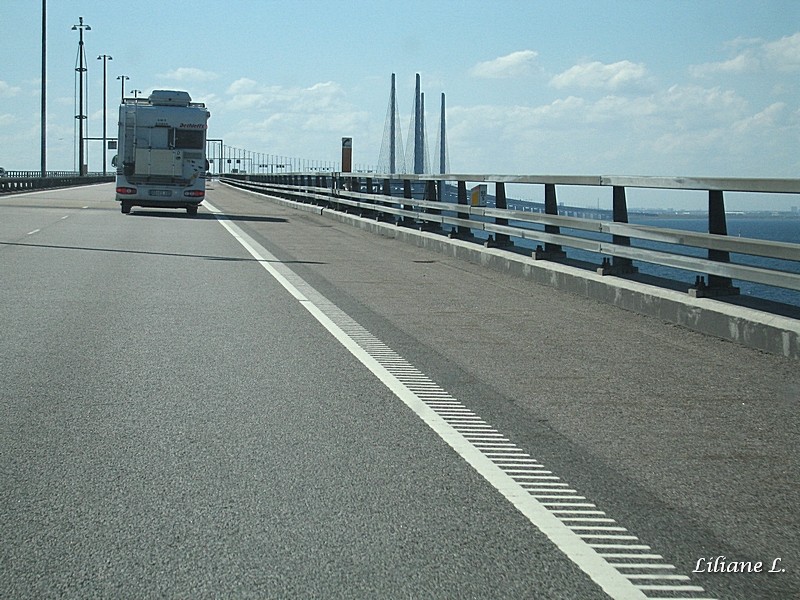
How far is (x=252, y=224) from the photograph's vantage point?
32.0 metres

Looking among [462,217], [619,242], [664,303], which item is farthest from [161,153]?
[664,303]

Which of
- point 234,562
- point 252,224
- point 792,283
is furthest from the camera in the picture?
point 252,224

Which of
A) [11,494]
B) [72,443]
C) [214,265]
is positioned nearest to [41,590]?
[11,494]

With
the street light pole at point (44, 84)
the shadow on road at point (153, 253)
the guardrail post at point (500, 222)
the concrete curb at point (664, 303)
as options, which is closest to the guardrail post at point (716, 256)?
the concrete curb at point (664, 303)

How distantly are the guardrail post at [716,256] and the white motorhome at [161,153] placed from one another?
26148 millimetres

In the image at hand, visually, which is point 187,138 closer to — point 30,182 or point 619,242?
point 619,242

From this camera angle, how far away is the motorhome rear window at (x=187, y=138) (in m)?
36.1

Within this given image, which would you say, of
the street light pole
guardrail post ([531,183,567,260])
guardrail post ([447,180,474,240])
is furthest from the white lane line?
the street light pole

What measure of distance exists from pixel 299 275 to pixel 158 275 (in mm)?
1969

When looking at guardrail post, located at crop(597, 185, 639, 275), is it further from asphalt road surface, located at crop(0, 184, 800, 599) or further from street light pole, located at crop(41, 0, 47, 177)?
street light pole, located at crop(41, 0, 47, 177)

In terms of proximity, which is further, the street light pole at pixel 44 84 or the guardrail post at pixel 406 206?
the street light pole at pixel 44 84

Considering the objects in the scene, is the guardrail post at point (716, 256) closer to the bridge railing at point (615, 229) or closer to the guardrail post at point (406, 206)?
the bridge railing at point (615, 229)

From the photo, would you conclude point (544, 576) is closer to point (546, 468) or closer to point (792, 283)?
point (546, 468)

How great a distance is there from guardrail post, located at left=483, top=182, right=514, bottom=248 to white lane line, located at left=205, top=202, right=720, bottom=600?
7.23 meters
